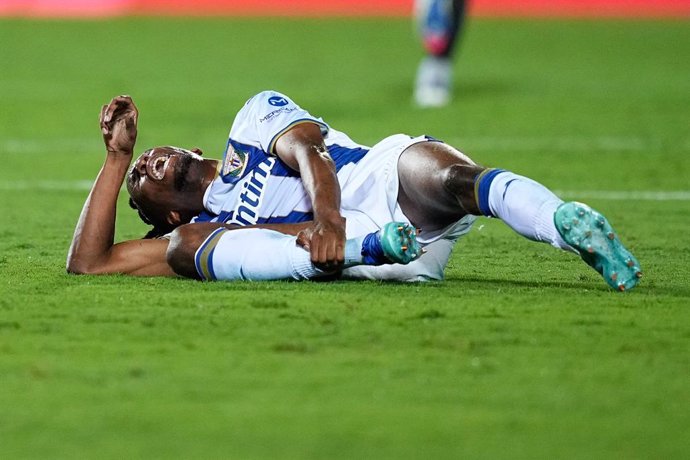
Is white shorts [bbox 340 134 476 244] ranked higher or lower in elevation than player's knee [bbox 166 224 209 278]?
higher

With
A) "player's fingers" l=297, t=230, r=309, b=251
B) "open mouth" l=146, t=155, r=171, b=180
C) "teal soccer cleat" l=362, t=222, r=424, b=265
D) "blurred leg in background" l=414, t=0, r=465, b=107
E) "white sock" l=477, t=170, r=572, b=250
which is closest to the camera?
"white sock" l=477, t=170, r=572, b=250

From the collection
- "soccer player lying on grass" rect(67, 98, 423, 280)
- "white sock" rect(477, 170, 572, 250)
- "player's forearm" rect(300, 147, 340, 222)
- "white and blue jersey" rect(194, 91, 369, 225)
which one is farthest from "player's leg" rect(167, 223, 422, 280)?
"white sock" rect(477, 170, 572, 250)

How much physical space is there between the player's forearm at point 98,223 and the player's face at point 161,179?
9 centimetres

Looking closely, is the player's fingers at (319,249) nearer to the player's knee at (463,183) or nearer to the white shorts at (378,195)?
the white shorts at (378,195)

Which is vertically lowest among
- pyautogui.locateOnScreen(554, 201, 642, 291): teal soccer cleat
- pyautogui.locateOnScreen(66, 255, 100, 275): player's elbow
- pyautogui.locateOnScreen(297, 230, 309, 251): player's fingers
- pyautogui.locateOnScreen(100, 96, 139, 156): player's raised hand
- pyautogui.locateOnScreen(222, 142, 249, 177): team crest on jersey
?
pyautogui.locateOnScreen(66, 255, 100, 275): player's elbow

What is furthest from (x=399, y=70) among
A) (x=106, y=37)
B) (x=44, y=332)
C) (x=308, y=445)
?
(x=308, y=445)

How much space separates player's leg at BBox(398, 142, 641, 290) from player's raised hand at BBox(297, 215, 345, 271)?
1.14ft

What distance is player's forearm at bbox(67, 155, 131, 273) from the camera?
4.86 metres

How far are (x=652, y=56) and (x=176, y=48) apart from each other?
5883mm

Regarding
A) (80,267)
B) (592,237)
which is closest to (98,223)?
(80,267)

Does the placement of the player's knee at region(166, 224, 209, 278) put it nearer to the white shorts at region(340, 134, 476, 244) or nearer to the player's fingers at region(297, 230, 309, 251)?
the player's fingers at region(297, 230, 309, 251)

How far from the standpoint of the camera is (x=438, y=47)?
12.5 meters

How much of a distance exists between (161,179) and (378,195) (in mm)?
829

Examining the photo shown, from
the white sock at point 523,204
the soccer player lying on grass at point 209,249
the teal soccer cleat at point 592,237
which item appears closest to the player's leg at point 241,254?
the soccer player lying on grass at point 209,249
